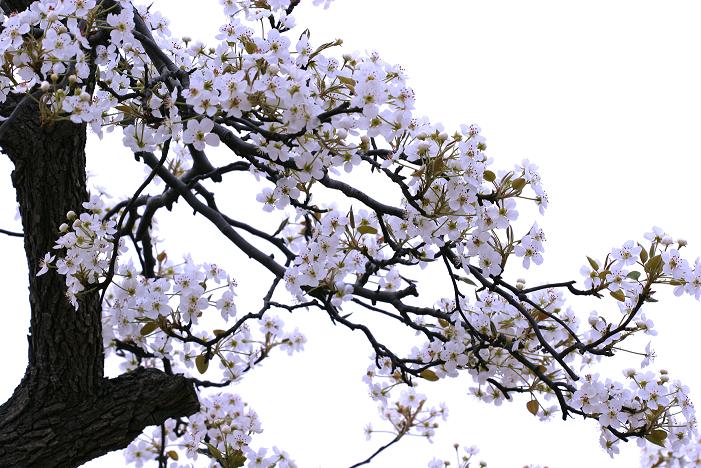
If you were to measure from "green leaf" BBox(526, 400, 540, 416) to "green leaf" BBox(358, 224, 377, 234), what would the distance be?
0.78 m

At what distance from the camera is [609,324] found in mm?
2373

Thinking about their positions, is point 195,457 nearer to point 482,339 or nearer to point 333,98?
point 482,339

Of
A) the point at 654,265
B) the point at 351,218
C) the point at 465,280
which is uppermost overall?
the point at 351,218

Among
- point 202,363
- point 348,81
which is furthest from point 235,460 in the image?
point 348,81

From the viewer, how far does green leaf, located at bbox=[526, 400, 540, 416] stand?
8.43 feet

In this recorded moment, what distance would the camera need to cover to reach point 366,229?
2.29 m

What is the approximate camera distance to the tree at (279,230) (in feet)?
6.43

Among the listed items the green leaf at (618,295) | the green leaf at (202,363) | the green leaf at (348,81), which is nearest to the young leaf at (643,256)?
the green leaf at (618,295)

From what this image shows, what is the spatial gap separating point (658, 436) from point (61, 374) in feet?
6.48

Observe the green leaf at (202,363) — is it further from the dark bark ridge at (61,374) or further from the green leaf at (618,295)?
the green leaf at (618,295)

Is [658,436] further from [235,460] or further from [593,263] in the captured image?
[235,460]

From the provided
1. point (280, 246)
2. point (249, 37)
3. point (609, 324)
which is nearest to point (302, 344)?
point (280, 246)

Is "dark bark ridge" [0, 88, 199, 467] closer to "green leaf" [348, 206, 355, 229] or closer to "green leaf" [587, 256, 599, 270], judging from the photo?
"green leaf" [348, 206, 355, 229]

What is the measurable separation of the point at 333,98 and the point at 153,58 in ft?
1.76
